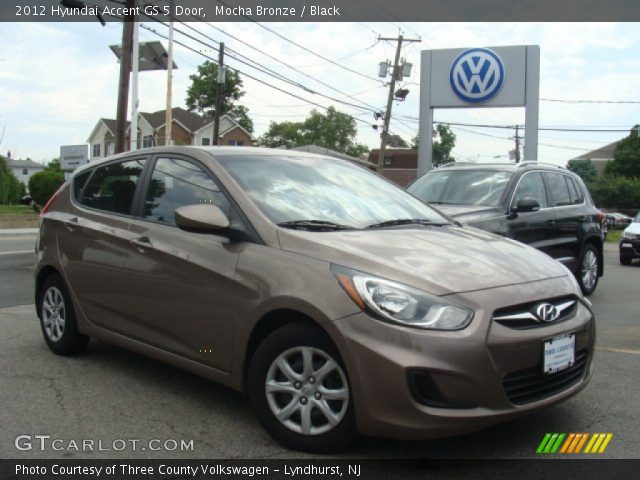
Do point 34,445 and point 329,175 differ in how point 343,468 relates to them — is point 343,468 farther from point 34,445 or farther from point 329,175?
point 329,175

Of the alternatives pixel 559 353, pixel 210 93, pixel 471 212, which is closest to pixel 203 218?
pixel 559 353

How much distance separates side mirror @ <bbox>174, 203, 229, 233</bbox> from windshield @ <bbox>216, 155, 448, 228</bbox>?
24 centimetres

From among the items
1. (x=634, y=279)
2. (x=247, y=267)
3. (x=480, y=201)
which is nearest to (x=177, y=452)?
(x=247, y=267)

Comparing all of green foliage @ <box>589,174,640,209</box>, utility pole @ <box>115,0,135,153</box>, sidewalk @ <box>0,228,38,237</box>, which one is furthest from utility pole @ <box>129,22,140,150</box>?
green foliage @ <box>589,174,640,209</box>

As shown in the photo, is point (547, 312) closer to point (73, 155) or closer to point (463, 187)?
point (463, 187)

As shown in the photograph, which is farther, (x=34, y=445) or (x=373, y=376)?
(x=34, y=445)

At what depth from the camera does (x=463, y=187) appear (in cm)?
816

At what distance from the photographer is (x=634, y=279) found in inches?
449

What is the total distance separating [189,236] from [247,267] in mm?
600

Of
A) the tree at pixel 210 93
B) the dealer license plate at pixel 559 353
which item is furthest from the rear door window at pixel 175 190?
the tree at pixel 210 93

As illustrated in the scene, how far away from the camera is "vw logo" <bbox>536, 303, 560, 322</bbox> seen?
3217 millimetres

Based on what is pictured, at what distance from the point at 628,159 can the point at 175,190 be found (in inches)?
2693

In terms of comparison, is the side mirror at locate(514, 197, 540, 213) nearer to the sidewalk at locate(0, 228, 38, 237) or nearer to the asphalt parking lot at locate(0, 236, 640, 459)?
the asphalt parking lot at locate(0, 236, 640, 459)
